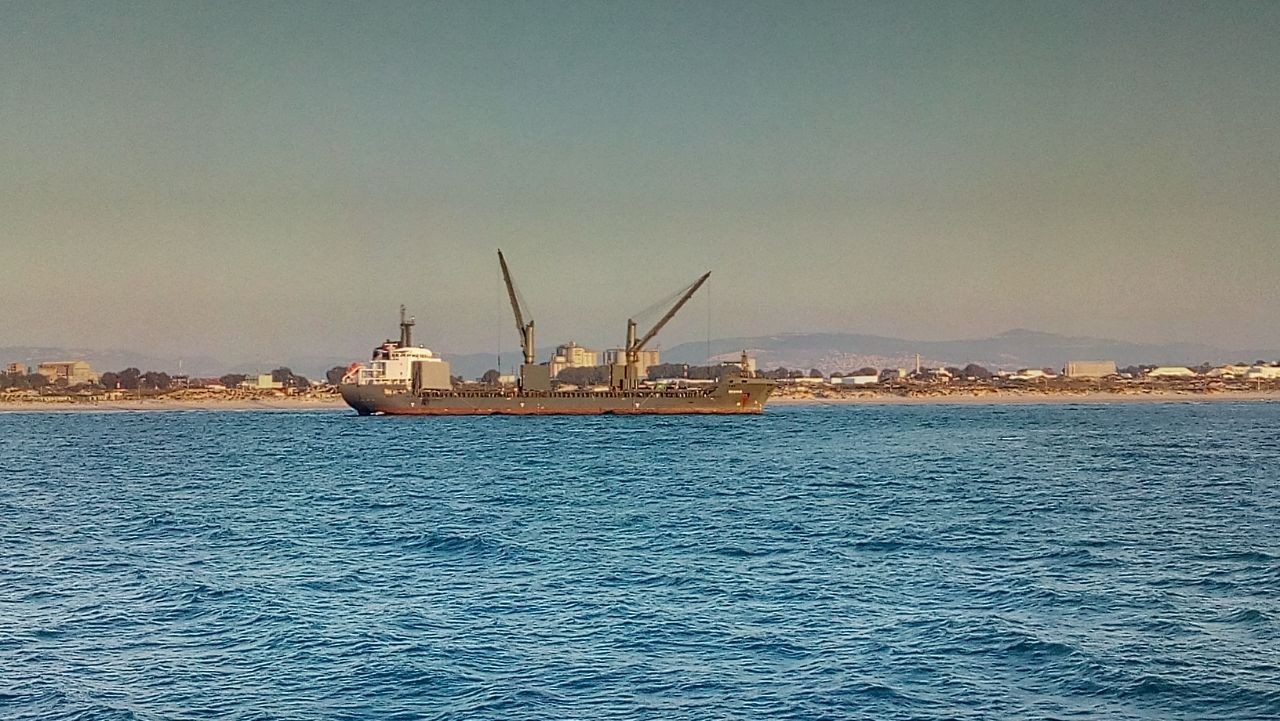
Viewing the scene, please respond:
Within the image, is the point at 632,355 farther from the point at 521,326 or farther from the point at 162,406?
the point at 162,406

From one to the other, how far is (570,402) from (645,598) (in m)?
104

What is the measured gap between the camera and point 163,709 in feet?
Answer: 46.5

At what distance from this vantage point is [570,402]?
125m

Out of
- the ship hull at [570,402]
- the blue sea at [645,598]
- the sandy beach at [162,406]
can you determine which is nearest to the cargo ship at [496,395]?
the ship hull at [570,402]

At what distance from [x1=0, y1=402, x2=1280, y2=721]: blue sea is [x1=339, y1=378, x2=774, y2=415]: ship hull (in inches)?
2922

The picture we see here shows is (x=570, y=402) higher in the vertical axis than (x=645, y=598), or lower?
higher

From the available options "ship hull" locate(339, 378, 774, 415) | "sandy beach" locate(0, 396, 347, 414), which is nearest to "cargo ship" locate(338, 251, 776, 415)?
"ship hull" locate(339, 378, 774, 415)

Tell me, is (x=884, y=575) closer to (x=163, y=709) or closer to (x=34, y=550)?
(x=163, y=709)

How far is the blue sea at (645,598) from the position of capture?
14711 mm

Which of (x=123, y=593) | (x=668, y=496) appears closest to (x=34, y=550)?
(x=123, y=593)

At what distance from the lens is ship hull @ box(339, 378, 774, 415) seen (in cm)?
12119

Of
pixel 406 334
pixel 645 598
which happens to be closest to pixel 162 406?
pixel 406 334

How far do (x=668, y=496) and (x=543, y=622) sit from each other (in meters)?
21.1

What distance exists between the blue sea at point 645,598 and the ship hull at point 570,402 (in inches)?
2922
